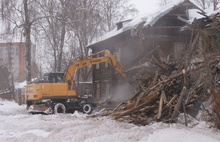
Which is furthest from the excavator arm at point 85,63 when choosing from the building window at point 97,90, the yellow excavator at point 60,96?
the building window at point 97,90

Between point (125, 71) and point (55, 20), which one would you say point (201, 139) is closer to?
point (125, 71)

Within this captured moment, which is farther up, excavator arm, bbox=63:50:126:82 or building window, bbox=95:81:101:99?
excavator arm, bbox=63:50:126:82

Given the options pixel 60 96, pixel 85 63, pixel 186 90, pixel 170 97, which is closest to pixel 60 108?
pixel 60 96

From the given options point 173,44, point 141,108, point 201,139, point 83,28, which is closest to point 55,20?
point 83,28

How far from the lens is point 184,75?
11.7 m

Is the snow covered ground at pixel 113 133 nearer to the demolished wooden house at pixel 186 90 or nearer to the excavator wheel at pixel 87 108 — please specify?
the demolished wooden house at pixel 186 90

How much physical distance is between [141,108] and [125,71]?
26.8 feet

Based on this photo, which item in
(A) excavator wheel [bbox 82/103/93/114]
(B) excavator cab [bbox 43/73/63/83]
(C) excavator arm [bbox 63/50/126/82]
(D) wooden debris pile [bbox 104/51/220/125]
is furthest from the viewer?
(B) excavator cab [bbox 43/73/63/83]

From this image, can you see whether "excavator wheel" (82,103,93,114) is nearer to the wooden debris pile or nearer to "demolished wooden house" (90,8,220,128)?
the wooden debris pile

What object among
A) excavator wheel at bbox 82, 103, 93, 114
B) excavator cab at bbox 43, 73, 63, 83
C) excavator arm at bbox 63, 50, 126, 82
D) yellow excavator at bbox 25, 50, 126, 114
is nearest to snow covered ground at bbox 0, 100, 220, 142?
yellow excavator at bbox 25, 50, 126, 114

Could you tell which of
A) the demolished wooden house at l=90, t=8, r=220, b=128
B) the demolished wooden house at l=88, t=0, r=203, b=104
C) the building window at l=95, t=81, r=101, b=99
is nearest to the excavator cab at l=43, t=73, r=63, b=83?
the demolished wooden house at l=88, t=0, r=203, b=104

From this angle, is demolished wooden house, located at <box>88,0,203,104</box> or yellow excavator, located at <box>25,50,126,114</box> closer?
yellow excavator, located at <box>25,50,126,114</box>

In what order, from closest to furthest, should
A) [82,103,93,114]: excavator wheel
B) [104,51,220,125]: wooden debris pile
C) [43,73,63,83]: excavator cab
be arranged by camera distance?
1. [104,51,220,125]: wooden debris pile
2. [82,103,93,114]: excavator wheel
3. [43,73,63,83]: excavator cab

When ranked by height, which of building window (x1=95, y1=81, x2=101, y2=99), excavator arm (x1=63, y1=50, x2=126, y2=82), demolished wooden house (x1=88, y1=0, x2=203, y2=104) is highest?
demolished wooden house (x1=88, y1=0, x2=203, y2=104)
